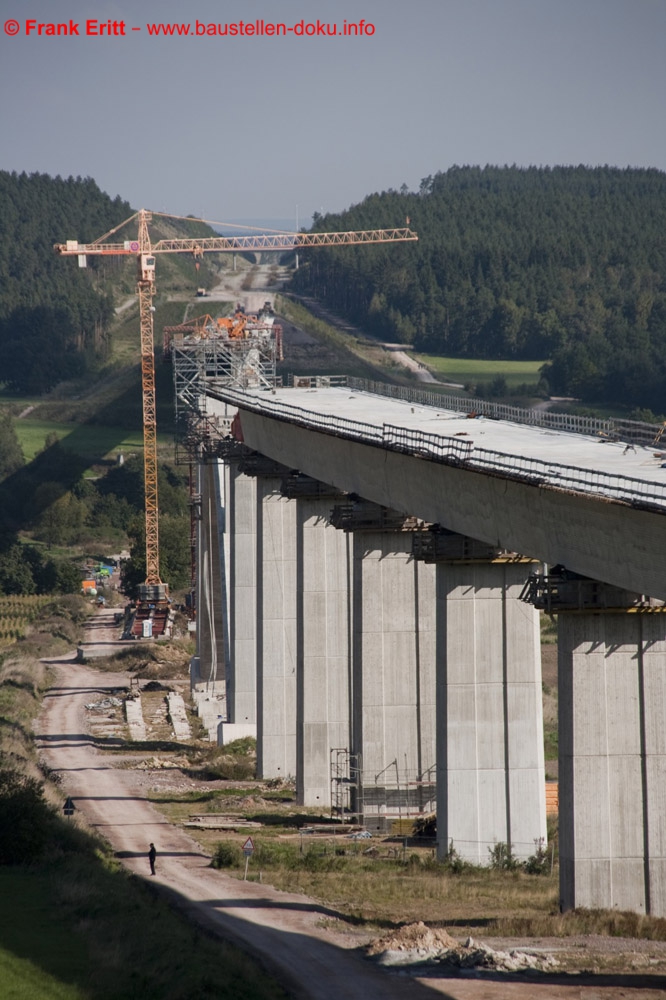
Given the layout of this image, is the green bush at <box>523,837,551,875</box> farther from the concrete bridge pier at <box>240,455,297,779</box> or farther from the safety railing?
the concrete bridge pier at <box>240,455,297,779</box>

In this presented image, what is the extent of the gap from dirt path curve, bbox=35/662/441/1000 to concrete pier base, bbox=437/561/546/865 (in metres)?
5.43

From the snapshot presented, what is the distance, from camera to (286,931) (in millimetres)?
33688

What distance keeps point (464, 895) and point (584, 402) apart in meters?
166

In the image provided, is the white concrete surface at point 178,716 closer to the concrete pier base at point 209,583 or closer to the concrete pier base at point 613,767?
the concrete pier base at point 209,583

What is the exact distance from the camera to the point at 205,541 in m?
97.5

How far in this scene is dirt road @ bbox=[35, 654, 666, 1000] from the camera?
91.9 ft

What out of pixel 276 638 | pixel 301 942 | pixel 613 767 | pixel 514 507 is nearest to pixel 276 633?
pixel 276 638

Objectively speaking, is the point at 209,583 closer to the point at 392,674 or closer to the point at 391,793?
the point at 392,674

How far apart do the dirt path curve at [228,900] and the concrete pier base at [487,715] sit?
543cm

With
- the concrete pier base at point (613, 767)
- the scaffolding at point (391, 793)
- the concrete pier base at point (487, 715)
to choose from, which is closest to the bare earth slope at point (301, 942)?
the concrete pier base at point (613, 767)

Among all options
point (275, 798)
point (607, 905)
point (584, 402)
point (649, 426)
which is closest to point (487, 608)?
point (649, 426)

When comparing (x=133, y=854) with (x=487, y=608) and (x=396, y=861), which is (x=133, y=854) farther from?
(x=487, y=608)

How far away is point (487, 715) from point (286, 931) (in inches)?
376

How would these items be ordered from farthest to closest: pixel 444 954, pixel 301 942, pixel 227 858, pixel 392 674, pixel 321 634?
pixel 321 634, pixel 392 674, pixel 227 858, pixel 301 942, pixel 444 954
